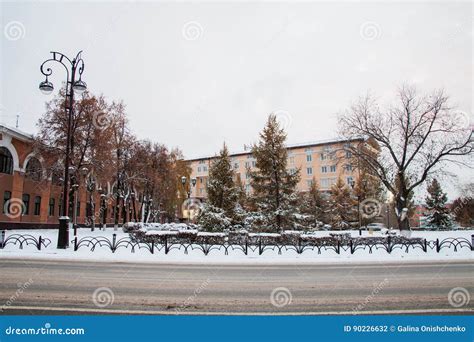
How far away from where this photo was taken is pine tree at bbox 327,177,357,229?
168 feet

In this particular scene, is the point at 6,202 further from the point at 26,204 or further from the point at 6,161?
the point at 6,161

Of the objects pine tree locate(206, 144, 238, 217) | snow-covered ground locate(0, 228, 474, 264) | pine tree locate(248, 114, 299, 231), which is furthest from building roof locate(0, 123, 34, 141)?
pine tree locate(248, 114, 299, 231)

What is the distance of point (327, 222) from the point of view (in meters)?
52.8

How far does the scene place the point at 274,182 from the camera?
29578mm

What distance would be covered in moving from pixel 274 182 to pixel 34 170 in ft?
82.0

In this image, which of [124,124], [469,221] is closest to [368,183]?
[469,221]

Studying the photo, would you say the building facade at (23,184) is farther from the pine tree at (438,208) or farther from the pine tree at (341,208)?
the pine tree at (438,208)

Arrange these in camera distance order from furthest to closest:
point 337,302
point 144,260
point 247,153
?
point 247,153, point 144,260, point 337,302

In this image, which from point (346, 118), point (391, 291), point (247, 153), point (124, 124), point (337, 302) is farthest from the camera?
point (247, 153)

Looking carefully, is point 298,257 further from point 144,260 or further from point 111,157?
point 111,157

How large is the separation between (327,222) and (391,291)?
153ft

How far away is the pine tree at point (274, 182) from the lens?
27.9m

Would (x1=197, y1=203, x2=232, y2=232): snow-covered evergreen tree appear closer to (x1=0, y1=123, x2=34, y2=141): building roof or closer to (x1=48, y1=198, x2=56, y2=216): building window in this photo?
(x1=0, y1=123, x2=34, y2=141): building roof

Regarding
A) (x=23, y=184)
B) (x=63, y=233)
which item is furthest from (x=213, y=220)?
(x=23, y=184)
